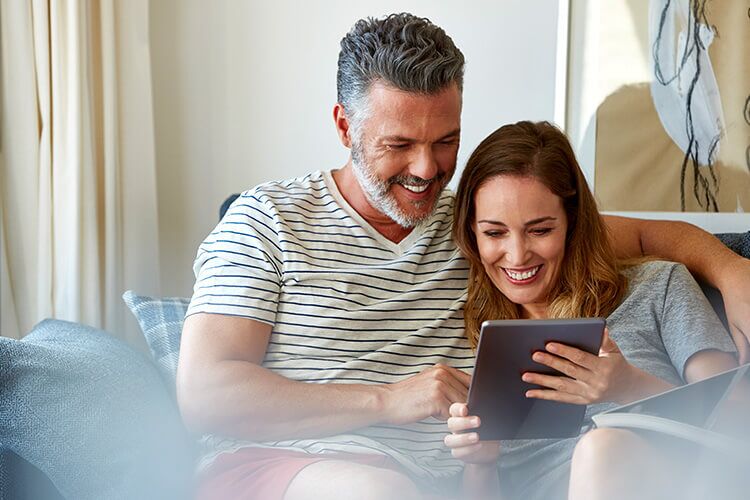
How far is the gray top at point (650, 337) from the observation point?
1576 millimetres

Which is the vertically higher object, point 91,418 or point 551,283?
point 551,283

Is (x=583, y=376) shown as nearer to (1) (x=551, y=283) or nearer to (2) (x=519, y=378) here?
(2) (x=519, y=378)

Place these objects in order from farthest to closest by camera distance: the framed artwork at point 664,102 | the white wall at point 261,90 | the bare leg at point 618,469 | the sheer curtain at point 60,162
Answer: the white wall at point 261,90 < the framed artwork at point 664,102 < the sheer curtain at point 60,162 < the bare leg at point 618,469

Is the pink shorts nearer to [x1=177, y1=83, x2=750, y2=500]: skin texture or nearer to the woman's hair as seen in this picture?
[x1=177, y1=83, x2=750, y2=500]: skin texture

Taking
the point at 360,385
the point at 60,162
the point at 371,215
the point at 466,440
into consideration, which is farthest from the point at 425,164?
the point at 60,162

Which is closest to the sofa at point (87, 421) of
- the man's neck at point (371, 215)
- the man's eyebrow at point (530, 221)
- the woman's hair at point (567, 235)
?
the woman's hair at point (567, 235)

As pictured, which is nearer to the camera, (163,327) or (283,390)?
(283,390)

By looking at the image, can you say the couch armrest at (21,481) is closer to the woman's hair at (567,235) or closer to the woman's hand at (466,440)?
the woman's hand at (466,440)

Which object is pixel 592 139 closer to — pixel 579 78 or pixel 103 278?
pixel 579 78

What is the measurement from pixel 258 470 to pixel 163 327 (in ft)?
1.40

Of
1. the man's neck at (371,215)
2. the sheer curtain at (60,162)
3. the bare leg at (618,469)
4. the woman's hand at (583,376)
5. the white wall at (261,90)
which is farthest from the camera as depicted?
the white wall at (261,90)

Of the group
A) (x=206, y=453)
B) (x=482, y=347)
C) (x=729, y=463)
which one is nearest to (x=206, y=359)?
(x=206, y=453)

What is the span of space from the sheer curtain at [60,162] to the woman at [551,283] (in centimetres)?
93

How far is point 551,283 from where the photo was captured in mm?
1699
